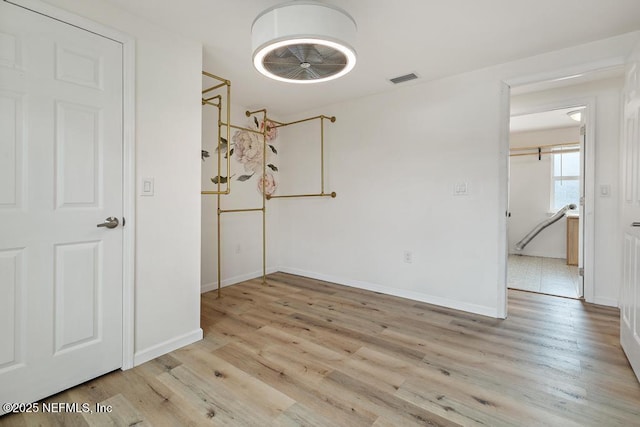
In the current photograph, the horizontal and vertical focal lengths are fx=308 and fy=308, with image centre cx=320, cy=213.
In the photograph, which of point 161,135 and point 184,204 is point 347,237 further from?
point 161,135

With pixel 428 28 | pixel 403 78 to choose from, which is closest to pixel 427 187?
pixel 403 78

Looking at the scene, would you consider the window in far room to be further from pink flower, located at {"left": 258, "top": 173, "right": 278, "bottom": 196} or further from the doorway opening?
pink flower, located at {"left": 258, "top": 173, "right": 278, "bottom": 196}

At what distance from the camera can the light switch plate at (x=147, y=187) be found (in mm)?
1929

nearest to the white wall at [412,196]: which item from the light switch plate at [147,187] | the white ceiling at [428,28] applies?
the white ceiling at [428,28]

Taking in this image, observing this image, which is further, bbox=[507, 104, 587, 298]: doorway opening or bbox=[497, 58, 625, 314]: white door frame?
bbox=[507, 104, 587, 298]: doorway opening

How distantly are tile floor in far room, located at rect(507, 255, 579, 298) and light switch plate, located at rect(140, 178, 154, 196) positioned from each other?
3.89 m

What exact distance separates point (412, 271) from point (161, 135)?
2.56 metres

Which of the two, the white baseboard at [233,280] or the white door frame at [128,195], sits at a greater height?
the white door frame at [128,195]

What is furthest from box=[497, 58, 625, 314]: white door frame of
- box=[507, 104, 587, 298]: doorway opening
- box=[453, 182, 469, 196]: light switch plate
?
box=[507, 104, 587, 298]: doorway opening

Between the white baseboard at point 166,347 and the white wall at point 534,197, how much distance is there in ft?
19.3

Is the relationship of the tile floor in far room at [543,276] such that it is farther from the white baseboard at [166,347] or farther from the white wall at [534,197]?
the white baseboard at [166,347]

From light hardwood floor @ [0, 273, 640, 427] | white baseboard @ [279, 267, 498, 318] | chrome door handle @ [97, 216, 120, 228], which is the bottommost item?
light hardwood floor @ [0, 273, 640, 427]

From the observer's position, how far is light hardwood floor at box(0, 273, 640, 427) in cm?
147

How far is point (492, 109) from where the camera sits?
2662 millimetres
